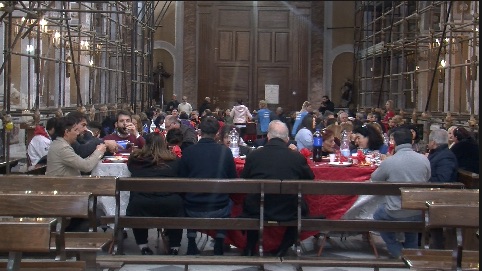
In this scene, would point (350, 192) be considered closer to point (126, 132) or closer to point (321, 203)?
point (321, 203)

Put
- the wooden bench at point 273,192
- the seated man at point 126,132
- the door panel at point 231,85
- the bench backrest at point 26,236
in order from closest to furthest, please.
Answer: the bench backrest at point 26,236
the wooden bench at point 273,192
the seated man at point 126,132
the door panel at point 231,85

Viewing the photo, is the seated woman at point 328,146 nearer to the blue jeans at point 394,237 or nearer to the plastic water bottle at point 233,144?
the plastic water bottle at point 233,144

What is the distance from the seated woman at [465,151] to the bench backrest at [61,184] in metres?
4.27

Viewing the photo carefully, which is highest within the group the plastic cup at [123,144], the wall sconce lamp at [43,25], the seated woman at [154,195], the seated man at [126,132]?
the wall sconce lamp at [43,25]

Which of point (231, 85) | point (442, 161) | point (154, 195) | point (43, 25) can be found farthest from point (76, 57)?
point (442, 161)

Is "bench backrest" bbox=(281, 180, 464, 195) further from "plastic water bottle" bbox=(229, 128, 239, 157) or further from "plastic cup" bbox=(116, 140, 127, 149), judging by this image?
"plastic cup" bbox=(116, 140, 127, 149)

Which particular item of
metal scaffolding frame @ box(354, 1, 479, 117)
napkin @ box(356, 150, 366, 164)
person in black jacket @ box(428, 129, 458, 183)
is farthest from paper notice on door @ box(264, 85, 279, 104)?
person in black jacket @ box(428, 129, 458, 183)

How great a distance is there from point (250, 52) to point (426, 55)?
38.9 feet

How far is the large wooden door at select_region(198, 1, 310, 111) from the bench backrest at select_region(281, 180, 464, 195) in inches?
873

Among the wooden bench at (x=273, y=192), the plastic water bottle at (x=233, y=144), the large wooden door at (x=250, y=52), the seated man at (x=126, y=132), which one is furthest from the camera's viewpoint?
the large wooden door at (x=250, y=52)

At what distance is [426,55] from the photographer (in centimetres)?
1856

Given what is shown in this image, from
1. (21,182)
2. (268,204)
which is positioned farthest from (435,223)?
(21,182)

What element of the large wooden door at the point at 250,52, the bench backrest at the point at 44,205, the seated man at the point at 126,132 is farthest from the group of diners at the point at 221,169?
the large wooden door at the point at 250,52

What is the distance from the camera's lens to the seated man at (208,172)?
25.6ft
